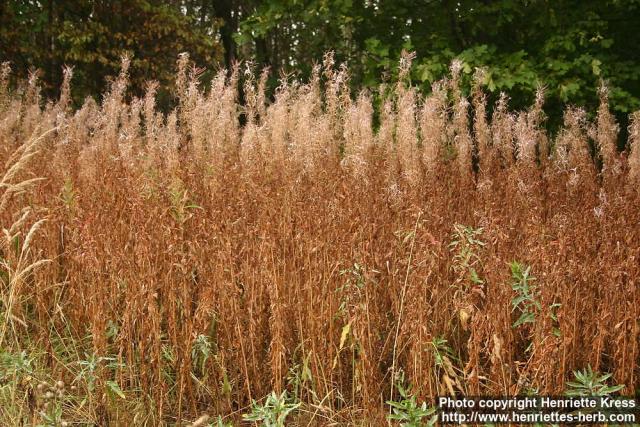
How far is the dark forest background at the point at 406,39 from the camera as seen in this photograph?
7.02m

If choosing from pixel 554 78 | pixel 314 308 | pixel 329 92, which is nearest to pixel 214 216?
pixel 314 308

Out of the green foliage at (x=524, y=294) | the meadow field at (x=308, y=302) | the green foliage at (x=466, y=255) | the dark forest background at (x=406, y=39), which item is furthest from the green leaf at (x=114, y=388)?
the dark forest background at (x=406, y=39)

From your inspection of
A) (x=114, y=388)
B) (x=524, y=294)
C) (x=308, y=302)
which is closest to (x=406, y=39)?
(x=308, y=302)

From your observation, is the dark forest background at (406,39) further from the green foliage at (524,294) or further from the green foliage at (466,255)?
the green foliage at (524,294)

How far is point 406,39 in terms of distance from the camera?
8.51 m

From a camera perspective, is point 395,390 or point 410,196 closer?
point 395,390

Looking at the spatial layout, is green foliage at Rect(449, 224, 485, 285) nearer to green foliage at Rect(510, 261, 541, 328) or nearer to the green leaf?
green foliage at Rect(510, 261, 541, 328)

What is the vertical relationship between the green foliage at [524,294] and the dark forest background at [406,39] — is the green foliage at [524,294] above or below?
below

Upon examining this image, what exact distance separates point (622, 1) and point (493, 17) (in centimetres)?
157

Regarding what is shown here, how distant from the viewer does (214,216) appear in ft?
8.94

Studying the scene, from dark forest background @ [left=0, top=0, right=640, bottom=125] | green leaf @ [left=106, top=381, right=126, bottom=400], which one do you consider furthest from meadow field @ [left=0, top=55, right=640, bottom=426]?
dark forest background @ [left=0, top=0, right=640, bottom=125]

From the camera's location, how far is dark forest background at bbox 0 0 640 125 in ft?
23.0

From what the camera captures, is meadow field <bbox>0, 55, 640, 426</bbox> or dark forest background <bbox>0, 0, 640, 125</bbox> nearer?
meadow field <bbox>0, 55, 640, 426</bbox>

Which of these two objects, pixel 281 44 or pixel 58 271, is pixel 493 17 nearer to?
pixel 58 271
